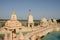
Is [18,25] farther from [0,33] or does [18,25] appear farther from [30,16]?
[30,16]

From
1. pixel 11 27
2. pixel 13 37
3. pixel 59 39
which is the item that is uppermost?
pixel 11 27

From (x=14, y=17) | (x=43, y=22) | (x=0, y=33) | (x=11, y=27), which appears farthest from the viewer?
(x=0, y=33)

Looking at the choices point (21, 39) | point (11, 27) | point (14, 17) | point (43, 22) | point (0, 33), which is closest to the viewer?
point (21, 39)

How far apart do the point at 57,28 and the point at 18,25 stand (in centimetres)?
1433

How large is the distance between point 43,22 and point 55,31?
462 centimetres

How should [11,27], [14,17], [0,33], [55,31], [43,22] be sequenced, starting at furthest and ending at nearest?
1. [55,31]
2. [0,33]
3. [43,22]
4. [14,17]
5. [11,27]

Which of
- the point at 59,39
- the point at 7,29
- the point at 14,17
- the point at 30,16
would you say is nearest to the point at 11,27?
the point at 7,29

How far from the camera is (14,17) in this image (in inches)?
326

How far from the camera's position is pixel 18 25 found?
734 cm

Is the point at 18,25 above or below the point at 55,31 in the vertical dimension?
above

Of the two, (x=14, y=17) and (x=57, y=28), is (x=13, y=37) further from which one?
(x=57, y=28)

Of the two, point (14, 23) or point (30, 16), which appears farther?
point (30, 16)

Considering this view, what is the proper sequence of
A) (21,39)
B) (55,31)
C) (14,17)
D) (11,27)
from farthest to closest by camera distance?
(55,31) < (14,17) < (11,27) < (21,39)

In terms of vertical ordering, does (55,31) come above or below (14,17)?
below
